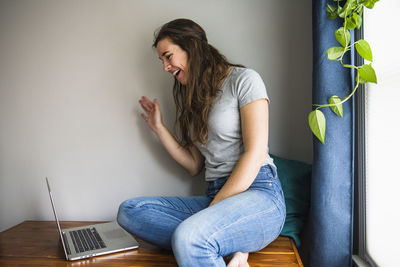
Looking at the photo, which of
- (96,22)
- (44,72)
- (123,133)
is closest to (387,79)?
(123,133)

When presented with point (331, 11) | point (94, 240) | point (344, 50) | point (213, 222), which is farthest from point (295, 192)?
point (94, 240)

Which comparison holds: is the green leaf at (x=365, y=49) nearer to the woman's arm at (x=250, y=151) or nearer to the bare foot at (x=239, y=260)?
the woman's arm at (x=250, y=151)

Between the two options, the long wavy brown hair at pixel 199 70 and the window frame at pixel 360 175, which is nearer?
the window frame at pixel 360 175

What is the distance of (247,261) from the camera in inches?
49.1

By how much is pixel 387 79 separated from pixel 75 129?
1.55 meters

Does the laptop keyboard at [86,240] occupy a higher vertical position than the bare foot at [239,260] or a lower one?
lower

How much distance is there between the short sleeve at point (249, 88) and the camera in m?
1.34

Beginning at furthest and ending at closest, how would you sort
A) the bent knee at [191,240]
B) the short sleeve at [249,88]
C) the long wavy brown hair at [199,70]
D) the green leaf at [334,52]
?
the long wavy brown hair at [199,70] → the short sleeve at [249,88] → the green leaf at [334,52] → the bent knee at [191,240]

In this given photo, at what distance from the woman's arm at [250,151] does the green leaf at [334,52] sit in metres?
0.30

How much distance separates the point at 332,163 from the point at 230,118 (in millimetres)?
433

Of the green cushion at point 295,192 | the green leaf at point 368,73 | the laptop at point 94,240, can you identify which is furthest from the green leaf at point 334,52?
the laptop at point 94,240

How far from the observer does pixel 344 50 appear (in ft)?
3.86

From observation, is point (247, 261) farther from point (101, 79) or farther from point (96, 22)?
point (96, 22)

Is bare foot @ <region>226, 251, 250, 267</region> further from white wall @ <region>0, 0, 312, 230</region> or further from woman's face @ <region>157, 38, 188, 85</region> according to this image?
woman's face @ <region>157, 38, 188, 85</region>
